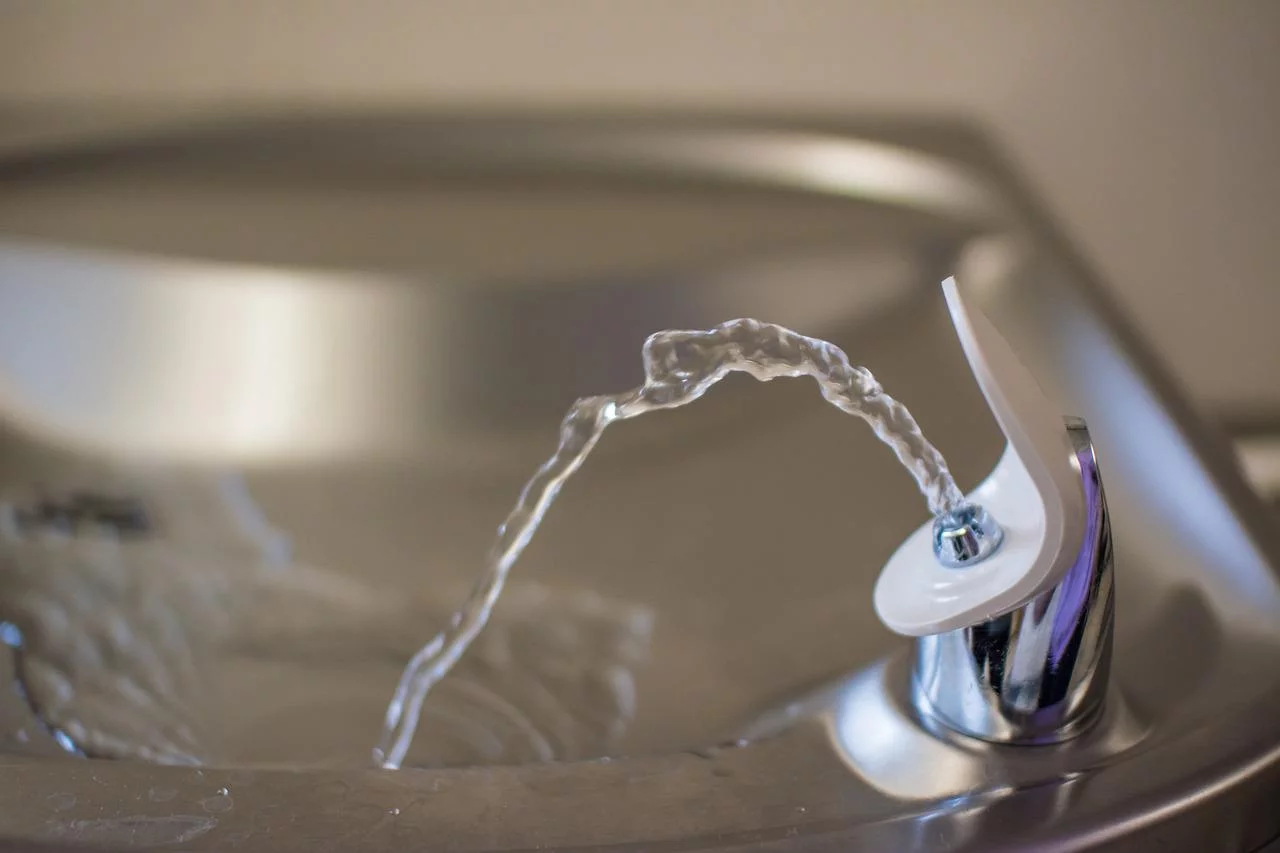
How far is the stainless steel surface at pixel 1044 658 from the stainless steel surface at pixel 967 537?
2 cm

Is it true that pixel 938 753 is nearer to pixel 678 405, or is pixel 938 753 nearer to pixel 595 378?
pixel 678 405

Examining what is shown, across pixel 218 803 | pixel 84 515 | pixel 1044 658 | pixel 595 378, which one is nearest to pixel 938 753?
pixel 1044 658

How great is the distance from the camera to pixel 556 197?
59cm

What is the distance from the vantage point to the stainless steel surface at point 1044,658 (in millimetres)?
279

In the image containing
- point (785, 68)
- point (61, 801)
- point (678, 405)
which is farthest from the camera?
point (785, 68)

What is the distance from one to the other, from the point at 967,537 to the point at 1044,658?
3 centimetres

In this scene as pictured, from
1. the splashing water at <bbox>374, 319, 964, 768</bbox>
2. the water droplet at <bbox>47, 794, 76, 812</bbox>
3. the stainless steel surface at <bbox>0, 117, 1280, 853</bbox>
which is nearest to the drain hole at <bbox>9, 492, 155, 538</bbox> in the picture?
the stainless steel surface at <bbox>0, 117, 1280, 853</bbox>

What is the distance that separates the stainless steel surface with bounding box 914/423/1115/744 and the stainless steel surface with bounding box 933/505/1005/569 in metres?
0.02

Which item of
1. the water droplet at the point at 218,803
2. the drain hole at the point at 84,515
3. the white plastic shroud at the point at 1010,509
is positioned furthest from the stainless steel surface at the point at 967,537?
the drain hole at the point at 84,515

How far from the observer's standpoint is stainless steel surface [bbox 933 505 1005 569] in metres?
0.29

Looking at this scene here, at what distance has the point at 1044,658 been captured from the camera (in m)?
0.29

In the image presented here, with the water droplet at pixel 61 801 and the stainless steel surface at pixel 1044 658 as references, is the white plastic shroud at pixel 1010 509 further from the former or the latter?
the water droplet at pixel 61 801

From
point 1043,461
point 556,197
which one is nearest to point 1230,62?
point 556,197

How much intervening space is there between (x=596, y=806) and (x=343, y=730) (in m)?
0.18
